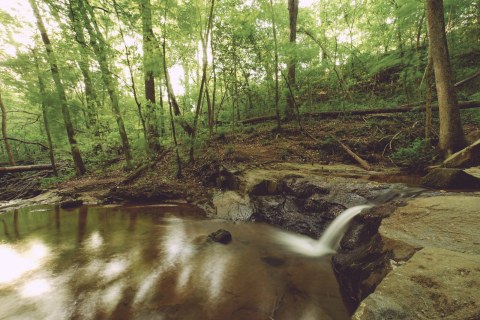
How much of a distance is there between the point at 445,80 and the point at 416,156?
198 centimetres

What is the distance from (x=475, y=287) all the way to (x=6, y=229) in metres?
9.07

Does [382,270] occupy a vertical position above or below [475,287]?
below

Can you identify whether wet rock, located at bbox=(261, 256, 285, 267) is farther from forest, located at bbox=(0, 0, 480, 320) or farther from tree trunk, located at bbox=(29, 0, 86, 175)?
tree trunk, located at bbox=(29, 0, 86, 175)

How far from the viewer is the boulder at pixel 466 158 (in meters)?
5.12

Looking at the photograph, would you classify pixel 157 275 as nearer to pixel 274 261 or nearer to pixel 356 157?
pixel 274 261

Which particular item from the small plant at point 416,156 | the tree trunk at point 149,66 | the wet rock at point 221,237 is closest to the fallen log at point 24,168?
the tree trunk at point 149,66

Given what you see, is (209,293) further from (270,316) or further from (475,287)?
(475,287)

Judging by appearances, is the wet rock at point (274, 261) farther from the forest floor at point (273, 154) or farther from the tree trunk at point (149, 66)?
the tree trunk at point (149, 66)

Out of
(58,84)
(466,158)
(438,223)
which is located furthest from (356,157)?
(58,84)

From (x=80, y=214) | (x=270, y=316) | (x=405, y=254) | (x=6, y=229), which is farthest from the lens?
(x=80, y=214)

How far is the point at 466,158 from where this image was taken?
5207 millimetres

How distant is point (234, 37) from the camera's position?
10.6m

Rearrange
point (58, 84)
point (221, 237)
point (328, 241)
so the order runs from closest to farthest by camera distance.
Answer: point (328, 241)
point (221, 237)
point (58, 84)

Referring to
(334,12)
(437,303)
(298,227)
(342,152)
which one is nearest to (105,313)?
Answer: (437,303)
